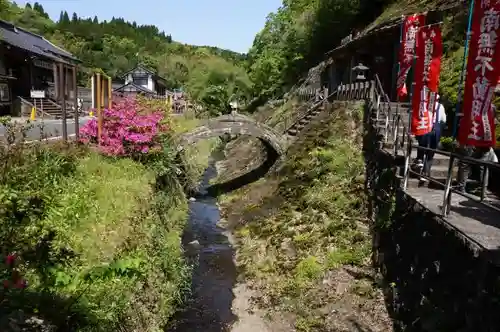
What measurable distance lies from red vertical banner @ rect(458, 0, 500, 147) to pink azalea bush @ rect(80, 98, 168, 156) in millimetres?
11567

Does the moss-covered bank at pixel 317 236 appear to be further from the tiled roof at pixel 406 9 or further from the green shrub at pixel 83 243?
the tiled roof at pixel 406 9

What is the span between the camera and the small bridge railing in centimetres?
664

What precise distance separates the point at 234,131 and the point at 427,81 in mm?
12553

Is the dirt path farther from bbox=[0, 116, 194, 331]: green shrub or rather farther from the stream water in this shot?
bbox=[0, 116, 194, 331]: green shrub

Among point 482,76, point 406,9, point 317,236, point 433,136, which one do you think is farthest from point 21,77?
point 482,76

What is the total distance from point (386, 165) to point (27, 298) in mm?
10193

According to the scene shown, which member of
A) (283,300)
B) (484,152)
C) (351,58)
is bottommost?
(283,300)

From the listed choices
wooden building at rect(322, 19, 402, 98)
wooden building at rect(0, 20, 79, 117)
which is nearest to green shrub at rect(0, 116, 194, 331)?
wooden building at rect(322, 19, 402, 98)

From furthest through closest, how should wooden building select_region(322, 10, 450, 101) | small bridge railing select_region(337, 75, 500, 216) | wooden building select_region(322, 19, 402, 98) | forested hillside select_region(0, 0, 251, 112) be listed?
forested hillside select_region(0, 0, 251, 112), wooden building select_region(322, 19, 402, 98), wooden building select_region(322, 10, 450, 101), small bridge railing select_region(337, 75, 500, 216)

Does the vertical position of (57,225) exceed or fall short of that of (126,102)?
Answer: it falls short

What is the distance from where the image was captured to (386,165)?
12.3 m

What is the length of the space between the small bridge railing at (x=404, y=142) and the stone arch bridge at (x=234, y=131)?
4879 mm

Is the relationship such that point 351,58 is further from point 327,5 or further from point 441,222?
point 441,222

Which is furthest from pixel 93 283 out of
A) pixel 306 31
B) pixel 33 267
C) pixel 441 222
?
pixel 306 31
